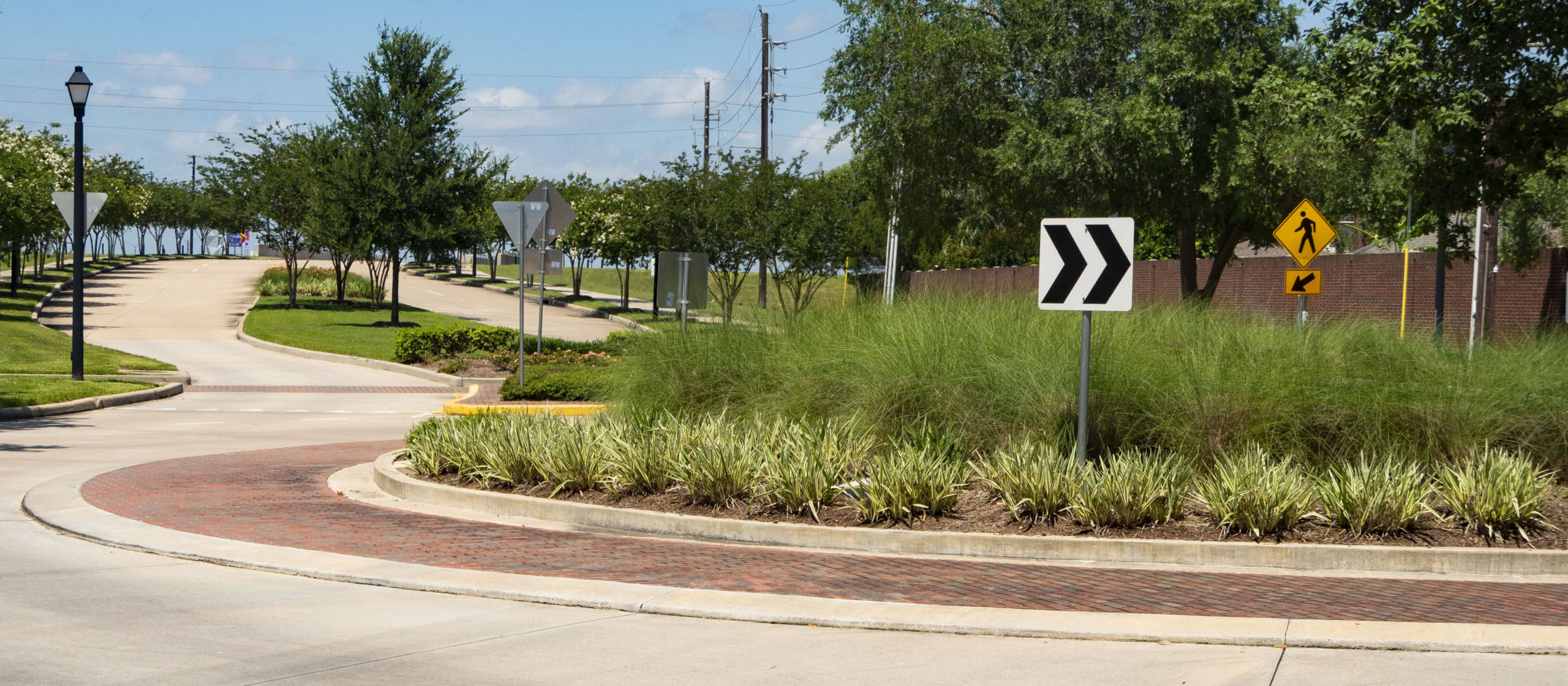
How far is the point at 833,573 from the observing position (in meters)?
8.13

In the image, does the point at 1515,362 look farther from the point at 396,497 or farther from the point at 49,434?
the point at 49,434

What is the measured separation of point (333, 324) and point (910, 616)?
4142cm

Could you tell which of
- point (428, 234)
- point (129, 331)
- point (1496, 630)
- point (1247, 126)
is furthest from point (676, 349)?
point (129, 331)

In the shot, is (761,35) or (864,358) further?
(761,35)

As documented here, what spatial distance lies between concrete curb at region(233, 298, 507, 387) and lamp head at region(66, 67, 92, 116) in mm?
8537

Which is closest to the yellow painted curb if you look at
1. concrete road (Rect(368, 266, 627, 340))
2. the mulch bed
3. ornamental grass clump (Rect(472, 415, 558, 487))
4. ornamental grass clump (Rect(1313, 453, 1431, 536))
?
ornamental grass clump (Rect(472, 415, 558, 487))

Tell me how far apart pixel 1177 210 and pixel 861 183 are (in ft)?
24.5

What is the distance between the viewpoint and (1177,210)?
2747cm

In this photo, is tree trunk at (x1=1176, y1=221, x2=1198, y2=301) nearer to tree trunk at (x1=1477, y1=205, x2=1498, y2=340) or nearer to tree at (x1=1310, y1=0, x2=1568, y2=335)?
tree trunk at (x1=1477, y1=205, x2=1498, y2=340)

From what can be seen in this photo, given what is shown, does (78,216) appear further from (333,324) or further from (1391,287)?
(1391,287)

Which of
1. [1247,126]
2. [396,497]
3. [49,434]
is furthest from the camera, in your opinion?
[1247,126]

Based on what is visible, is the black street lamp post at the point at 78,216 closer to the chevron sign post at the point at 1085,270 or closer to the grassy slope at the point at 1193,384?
the grassy slope at the point at 1193,384

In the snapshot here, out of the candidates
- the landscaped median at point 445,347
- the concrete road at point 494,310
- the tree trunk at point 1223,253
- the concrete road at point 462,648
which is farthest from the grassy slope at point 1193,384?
the concrete road at point 494,310

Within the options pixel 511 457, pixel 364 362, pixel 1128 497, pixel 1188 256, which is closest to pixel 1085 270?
pixel 1128 497
